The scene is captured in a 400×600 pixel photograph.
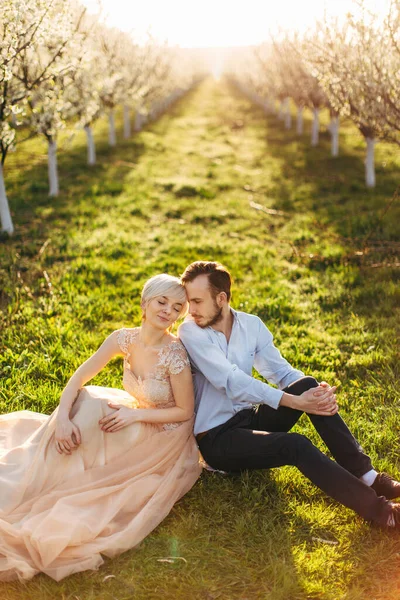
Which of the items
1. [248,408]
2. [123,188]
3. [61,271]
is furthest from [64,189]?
[248,408]

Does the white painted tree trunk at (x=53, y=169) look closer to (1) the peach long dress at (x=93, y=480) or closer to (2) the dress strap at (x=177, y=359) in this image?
(1) the peach long dress at (x=93, y=480)

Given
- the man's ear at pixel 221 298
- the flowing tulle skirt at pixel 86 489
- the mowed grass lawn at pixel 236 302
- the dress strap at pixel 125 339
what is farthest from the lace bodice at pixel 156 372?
the mowed grass lawn at pixel 236 302

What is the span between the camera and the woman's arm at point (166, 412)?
362cm

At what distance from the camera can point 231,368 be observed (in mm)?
3861

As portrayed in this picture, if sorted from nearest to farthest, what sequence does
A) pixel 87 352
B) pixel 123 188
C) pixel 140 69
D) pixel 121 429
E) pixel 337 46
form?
pixel 121 429 → pixel 87 352 → pixel 337 46 → pixel 123 188 → pixel 140 69

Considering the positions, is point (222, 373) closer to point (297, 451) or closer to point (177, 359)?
point (177, 359)

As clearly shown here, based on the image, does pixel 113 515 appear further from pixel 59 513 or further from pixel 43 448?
pixel 43 448

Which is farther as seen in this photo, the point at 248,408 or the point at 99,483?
the point at 248,408

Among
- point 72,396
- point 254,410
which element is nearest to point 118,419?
point 72,396

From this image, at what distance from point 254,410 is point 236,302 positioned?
3423mm

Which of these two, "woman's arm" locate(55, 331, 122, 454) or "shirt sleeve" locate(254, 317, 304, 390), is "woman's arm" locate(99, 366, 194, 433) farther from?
"shirt sleeve" locate(254, 317, 304, 390)

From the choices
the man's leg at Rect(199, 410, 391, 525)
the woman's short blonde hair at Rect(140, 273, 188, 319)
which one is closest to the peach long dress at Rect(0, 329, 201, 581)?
the man's leg at Rect(199, 410, 391, 525)

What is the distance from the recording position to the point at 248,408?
416cm

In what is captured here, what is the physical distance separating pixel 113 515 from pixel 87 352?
9.30 ft
